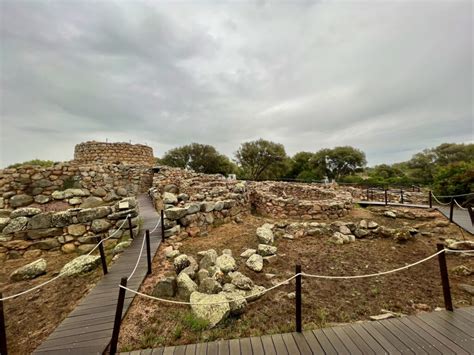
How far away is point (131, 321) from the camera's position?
321 centimetres

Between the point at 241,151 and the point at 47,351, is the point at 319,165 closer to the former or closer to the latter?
the point at 241,151

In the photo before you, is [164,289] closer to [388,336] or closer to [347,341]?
[347,341]

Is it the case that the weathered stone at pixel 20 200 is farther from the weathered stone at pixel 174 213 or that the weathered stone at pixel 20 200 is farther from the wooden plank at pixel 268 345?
the wooden plank at pixel 268 345

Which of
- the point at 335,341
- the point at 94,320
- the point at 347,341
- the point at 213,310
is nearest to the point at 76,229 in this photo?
the point at 94,320

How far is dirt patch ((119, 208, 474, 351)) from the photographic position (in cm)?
299

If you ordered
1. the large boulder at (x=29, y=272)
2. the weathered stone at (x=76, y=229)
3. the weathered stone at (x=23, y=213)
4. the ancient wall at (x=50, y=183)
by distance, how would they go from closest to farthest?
the large boulder at (x=29, y=272)
the weathered stone at (x=23, y=213)
the weathered stone at (x=76, y=229)
the ancient wall at (x=50, y=183)

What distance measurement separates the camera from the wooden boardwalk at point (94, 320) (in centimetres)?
269

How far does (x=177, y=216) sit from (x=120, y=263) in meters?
2.12

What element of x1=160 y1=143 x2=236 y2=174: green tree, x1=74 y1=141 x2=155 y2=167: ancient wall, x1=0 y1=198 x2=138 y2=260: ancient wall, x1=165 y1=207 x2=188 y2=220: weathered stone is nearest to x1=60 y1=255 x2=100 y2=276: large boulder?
x1=0 y1=198 x2=138 y2=260: ancient wall

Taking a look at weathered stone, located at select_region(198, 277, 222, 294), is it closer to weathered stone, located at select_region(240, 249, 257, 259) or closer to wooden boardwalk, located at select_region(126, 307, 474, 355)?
wooden boardwalk, located at select_region(126, 307, 474, 355)

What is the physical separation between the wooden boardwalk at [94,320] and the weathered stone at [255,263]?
2.42 m

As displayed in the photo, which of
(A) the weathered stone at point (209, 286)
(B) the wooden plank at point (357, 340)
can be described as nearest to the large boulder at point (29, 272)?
(A) the weathered stone at point (209, 286)

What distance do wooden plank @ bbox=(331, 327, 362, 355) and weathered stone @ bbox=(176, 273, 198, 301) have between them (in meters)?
2.41

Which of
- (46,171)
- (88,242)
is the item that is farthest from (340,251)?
(46,171)
